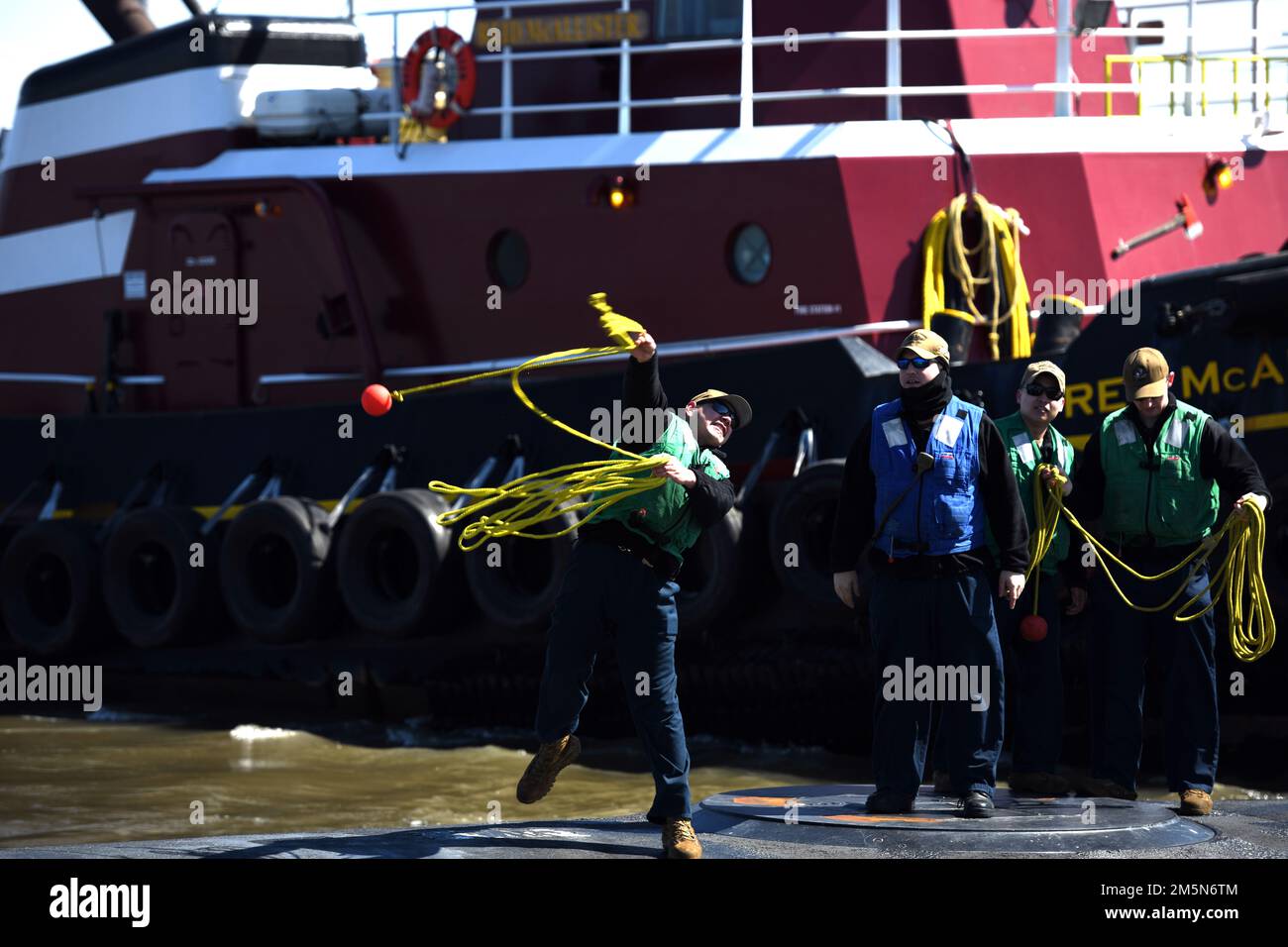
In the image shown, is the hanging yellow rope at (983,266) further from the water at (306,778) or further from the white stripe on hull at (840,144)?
the water at (306,778)

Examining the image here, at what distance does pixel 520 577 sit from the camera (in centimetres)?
1005

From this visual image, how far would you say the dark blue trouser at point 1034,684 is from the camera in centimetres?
650

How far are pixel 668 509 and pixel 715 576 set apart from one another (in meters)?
3.59

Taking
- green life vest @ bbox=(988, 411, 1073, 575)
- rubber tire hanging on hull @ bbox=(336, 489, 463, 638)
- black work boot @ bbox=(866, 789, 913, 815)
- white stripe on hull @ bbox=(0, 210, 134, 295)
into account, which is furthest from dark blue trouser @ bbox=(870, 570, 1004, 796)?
white stripe on hull @ bbox=(0, 210, 134, 295)

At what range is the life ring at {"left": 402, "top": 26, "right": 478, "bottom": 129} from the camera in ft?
34.4

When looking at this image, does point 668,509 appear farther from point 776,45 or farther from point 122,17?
point 122,17

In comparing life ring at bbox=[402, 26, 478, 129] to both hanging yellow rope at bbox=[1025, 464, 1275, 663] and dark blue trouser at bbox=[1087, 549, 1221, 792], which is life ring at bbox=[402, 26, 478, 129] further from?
dark blue trouser at bbox=[1087, 549, 1221, 792]

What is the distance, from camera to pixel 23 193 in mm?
12945

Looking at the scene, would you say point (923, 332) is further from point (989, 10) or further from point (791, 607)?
point (989, 10)

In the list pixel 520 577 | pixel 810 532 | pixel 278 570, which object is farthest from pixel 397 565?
pixel 810 532

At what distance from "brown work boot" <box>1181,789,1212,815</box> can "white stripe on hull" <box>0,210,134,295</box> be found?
8011 millimetres

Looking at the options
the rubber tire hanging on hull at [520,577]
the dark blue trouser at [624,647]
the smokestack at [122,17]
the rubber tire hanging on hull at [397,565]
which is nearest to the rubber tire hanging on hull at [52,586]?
the rubber tire hanging on hull at [397,565]
